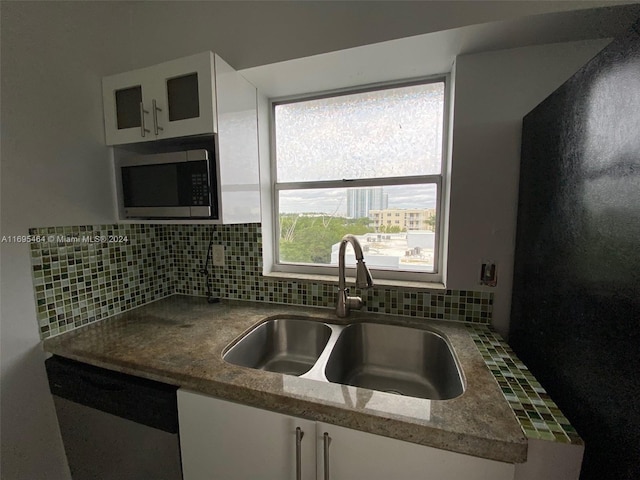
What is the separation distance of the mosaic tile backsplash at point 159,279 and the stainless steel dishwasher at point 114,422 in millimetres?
263

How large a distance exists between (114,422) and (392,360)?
112 centimetres

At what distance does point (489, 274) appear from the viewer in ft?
3.67

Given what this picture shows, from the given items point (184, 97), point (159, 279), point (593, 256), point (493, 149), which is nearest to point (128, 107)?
point (184, 97)

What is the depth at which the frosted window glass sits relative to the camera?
129 centimetres

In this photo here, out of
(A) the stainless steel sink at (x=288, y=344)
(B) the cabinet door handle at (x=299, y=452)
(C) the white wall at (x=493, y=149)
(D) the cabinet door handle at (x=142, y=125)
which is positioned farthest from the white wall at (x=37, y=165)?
(C) the white wall at (x=493, y=149)

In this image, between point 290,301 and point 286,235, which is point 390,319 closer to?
point 290,301

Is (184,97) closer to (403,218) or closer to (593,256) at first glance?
(403,218)

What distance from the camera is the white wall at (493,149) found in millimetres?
1011

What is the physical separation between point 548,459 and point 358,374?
27.8 inches

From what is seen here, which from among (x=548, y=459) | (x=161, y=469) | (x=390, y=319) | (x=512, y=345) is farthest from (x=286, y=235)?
(x=548, y=459)

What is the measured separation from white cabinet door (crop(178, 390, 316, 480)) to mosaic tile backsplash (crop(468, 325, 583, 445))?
54cm

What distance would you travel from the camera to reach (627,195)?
539mm

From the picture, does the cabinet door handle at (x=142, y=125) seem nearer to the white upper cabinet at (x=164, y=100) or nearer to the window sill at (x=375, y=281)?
the white upper cabinet at (x=164, y=100)

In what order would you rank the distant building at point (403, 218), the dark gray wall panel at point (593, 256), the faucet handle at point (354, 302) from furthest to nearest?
the distant building at point (403, 218) → the faucet handle at point (354, 302) → the dark gray wall panel at point (593, 256)
